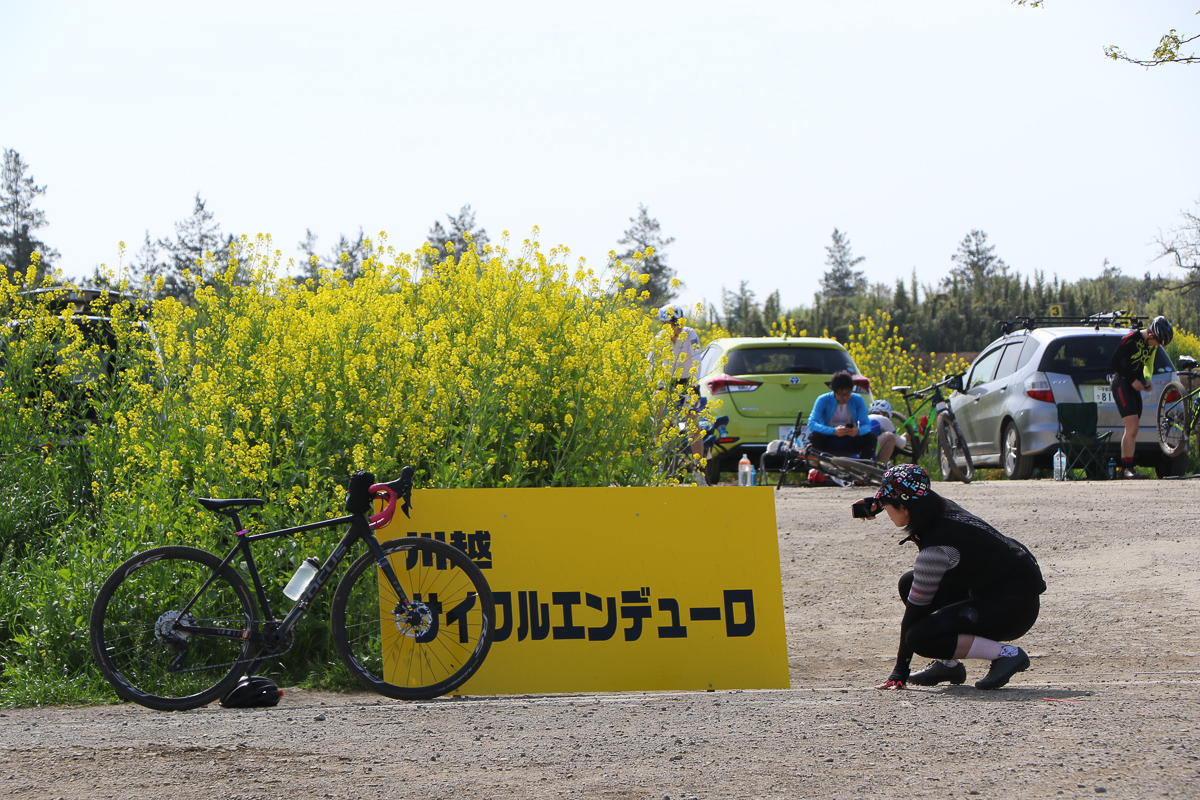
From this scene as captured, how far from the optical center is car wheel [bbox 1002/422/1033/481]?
Answer: 12.8 meters

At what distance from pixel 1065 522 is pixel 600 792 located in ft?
22.4

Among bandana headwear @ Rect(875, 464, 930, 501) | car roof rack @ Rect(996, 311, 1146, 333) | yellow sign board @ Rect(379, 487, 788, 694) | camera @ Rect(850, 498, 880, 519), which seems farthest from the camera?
car roof rack @ Rect(996, 311, 1146, 333)

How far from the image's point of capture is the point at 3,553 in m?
6.09

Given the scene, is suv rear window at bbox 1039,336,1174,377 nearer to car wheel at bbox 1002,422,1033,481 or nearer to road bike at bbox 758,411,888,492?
car wheel at bbox 1002,422,1033,481

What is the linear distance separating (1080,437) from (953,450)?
4.47 feet

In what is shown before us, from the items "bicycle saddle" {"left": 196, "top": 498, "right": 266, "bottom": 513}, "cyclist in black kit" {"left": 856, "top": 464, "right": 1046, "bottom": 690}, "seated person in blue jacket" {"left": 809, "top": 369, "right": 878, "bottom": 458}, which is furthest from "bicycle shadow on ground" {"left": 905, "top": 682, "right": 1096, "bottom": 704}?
"seated person in blue jacket" {"left": 809, "top": 369, "right": 878, "bottom": 458}

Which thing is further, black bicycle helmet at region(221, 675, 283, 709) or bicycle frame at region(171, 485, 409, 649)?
bicycle frame at region(171, 485, 409, 649)

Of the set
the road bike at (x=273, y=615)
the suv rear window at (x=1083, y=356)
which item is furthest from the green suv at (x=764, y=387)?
the road bike at (x=273, y=615)

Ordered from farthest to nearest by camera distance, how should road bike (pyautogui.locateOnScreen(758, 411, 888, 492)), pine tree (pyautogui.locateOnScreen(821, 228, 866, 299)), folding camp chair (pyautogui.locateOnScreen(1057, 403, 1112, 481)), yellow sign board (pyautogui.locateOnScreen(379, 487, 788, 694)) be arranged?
pine tree (pyautogui.locateOnScreen(821, 228, 866, 299)) < folding camp chair (pyautogui.locateOnScreen(1057, 403, 1112, 481)) < road bike (pyautogui.locateOnScreen(758, 411, 888, 492)) < yellow sign board (pyautogui.locateOnScreen(379, 487, 788, 694))

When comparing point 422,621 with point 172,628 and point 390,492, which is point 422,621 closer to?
point 390,492

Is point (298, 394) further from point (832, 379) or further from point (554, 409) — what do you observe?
point (832, 379)

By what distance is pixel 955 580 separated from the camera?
514 cm

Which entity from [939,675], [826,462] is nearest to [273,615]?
[939,675]

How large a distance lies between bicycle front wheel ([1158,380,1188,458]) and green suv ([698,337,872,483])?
3103 millimetres
